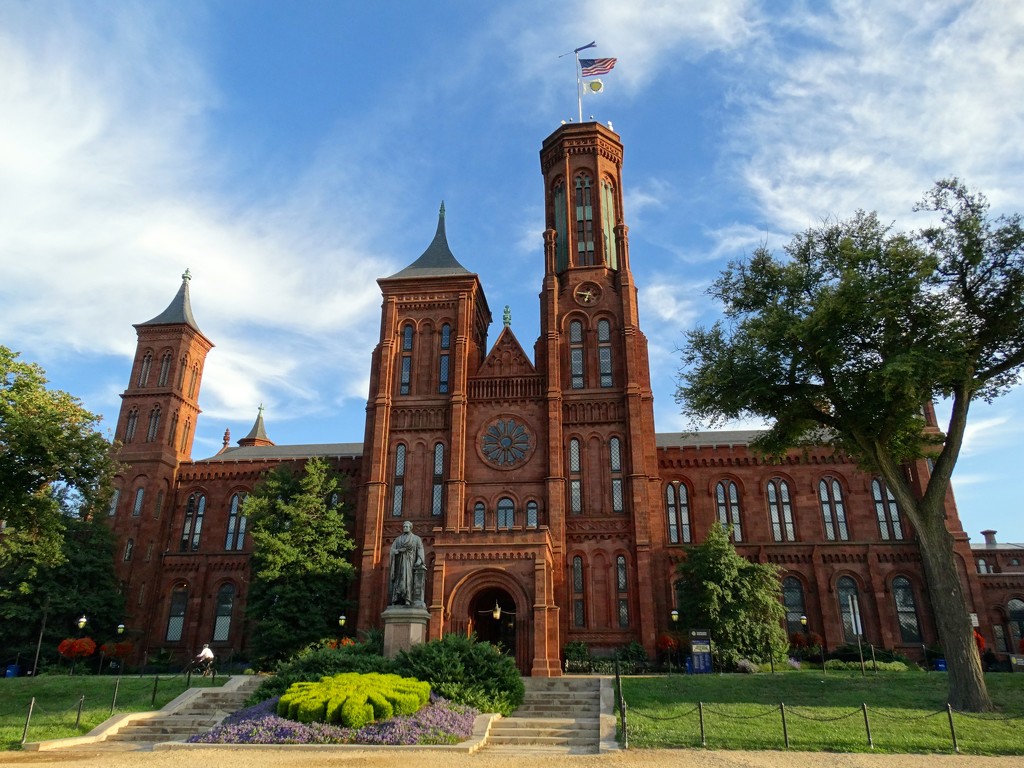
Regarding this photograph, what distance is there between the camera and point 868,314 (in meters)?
22.5

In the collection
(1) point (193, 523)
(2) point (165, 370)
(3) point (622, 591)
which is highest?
(2) point (165, 370)

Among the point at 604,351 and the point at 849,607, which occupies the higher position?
the point at 604,351

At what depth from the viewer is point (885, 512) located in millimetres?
41625

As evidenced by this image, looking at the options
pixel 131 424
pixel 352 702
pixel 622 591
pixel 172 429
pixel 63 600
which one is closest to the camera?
pixel 352 702

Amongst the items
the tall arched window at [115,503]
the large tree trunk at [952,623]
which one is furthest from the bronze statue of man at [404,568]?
the tall arched window at [115,503]

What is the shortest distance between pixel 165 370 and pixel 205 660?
69.4 feet

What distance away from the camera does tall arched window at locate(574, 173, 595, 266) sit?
146 ft

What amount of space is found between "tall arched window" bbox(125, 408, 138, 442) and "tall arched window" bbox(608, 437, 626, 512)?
29.3 m

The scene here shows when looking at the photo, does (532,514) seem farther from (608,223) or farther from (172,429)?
(172,429)

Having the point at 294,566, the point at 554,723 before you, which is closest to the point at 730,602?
the point at 554,723

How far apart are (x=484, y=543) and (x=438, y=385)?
469 inches

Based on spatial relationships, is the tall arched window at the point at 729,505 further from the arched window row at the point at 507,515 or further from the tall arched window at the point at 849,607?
the arched window row at the point at 507,515

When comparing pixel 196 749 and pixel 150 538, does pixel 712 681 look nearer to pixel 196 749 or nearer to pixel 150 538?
pixel 196 749

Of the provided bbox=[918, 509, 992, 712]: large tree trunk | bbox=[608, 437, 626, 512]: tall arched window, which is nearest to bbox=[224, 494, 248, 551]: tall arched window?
bbox=[608, 437, 626, 512]: tall arched window
